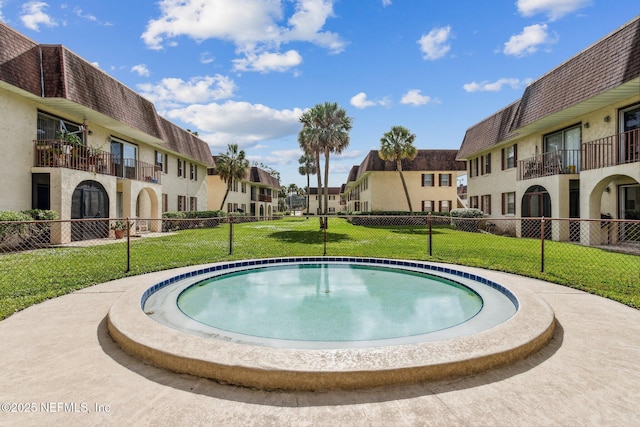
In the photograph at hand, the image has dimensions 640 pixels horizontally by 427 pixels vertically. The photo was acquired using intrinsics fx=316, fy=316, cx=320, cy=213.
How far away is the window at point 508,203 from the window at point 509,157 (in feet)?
6.16

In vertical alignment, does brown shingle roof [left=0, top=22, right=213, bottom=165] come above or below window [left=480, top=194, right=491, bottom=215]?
above

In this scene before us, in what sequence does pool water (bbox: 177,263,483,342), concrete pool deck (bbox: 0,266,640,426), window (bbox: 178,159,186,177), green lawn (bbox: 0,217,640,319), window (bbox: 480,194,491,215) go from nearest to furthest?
concrete pool deck (bbox: 0,266,640,426) < pool water (bbox: 177,263,483,342) < green lawn (bbox: 0,217,640,319) < window (bbox: 480,194,491,215) < window (bbox: 178,159,186,177)

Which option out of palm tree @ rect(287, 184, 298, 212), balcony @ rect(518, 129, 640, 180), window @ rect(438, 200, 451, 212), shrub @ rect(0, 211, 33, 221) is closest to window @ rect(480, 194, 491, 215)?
balcony @ rect(518, 129, 640, 180)

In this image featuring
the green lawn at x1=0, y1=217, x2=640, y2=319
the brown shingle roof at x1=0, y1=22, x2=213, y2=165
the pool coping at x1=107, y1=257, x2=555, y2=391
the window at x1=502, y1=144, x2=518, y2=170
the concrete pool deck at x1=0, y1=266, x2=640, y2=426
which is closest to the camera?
the concrete pool deck at x1=0, y1=266, x2=640, y2=426

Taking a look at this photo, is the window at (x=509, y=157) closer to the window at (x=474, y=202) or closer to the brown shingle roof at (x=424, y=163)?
the window at (x=474, y=202)

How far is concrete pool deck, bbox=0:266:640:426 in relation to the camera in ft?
8.21

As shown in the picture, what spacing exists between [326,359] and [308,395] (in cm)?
38

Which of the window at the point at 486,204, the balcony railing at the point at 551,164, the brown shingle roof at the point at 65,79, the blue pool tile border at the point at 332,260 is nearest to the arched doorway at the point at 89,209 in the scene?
the brown shingle roof at the point at 65,79

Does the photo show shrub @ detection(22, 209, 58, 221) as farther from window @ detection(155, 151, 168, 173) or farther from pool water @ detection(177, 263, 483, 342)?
window @ detection(155, 151, 168, 173)

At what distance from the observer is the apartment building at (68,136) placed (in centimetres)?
1240

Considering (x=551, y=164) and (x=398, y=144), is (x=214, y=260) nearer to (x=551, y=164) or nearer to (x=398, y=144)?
(x=551, y=164)

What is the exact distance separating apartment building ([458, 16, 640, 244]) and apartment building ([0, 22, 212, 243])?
71.0ft

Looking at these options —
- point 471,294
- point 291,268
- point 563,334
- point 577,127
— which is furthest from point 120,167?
point 577,127

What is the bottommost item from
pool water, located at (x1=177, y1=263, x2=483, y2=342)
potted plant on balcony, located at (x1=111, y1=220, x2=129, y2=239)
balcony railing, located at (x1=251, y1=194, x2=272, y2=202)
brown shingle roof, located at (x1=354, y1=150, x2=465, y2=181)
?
pool water, located at (x1=177, y1=263, x2=483, y2=342)
